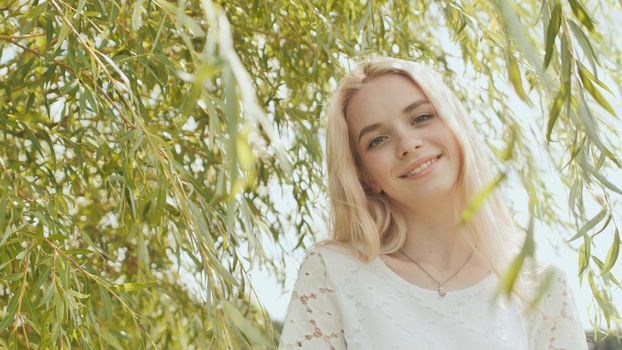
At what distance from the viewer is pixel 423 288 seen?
175 centimetres

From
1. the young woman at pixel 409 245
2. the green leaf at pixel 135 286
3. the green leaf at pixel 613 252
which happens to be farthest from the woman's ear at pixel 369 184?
the green leaf at pixel 613 252

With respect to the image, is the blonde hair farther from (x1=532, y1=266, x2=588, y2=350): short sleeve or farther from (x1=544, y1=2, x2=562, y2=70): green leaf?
(x1=544, y1=2, x2=562, y2=70): green leaf

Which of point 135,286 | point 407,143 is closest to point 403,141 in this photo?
point 407,143

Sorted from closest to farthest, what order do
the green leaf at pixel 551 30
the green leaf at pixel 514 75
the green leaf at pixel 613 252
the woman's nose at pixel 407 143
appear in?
the green leaf at pixel 514 75
the green leaf at pixel 551 30
the green leaf at pixel 613 252
the woman's nose at pixel 407 143

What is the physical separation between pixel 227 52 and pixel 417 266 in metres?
1.17

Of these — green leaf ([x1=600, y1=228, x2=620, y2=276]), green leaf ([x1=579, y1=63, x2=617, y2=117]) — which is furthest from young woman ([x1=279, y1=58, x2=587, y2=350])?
green leaf ([x1=579, y1=63, x2=617, y2=117])

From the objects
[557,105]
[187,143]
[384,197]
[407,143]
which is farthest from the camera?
[187,143]

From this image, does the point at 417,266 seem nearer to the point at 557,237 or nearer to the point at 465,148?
the point at 465,148

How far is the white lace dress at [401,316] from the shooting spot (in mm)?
1680

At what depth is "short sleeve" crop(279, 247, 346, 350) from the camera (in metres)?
1.67

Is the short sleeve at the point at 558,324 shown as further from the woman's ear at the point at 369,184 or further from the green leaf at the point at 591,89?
the green leaf at the point at 591,89

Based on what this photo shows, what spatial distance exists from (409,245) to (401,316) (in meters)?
0.15

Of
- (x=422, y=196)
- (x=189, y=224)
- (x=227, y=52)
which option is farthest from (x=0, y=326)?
(x=227, y=52)

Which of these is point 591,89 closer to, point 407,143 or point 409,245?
point 407,143
